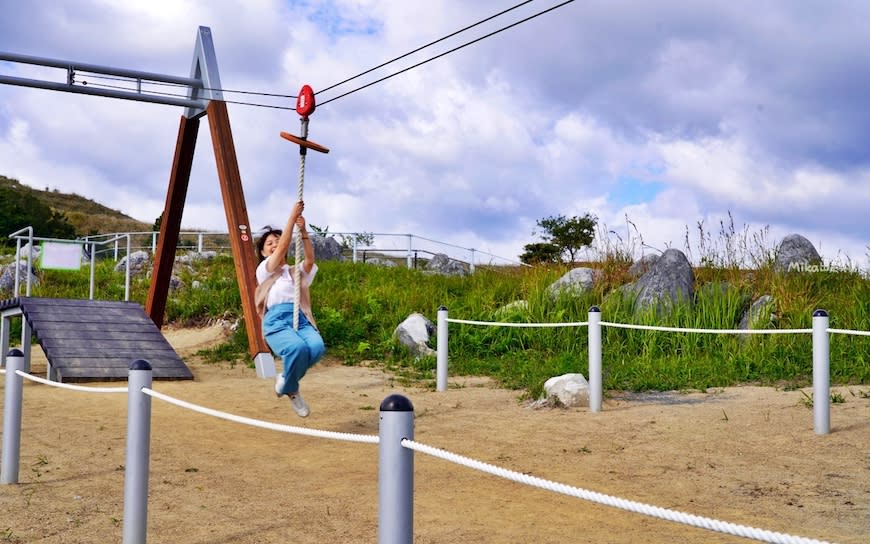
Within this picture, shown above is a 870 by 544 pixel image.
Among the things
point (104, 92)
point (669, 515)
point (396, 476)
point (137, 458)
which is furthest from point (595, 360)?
point (104, 92)

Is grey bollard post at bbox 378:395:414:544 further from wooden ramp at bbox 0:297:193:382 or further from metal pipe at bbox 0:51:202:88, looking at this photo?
metal pipe at bbox 0:51:202:88

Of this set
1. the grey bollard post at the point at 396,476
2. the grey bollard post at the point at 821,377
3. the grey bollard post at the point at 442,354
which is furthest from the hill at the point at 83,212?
the grey bollard post at the point at 396,476

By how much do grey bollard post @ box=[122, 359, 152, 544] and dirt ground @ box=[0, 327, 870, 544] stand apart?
11.5 inches

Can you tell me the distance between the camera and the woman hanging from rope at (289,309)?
7.07m

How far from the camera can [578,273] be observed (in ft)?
49.4

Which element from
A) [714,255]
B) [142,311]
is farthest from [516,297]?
[142,311]

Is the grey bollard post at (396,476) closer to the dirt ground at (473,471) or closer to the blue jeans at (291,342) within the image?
the dirt ground at (473,471)

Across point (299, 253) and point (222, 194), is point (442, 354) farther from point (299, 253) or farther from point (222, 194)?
point (222, 194)

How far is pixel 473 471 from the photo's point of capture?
6484mm

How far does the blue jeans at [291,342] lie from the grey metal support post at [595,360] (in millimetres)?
2947

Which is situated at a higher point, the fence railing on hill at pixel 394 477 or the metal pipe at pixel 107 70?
the metal pipe at pixel 107 70

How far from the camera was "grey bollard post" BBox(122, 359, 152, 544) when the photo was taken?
4547mm

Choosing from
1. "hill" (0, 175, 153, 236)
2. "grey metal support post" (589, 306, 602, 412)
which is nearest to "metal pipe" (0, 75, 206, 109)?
"grey metal support post" (589, 306, 602, 412)

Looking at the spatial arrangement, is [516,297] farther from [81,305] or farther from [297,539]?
[297,539]
